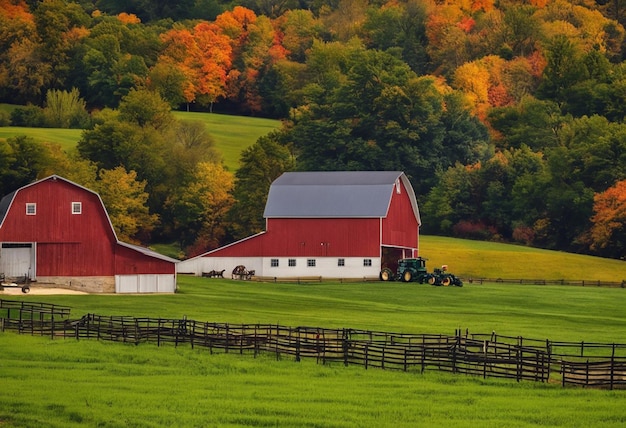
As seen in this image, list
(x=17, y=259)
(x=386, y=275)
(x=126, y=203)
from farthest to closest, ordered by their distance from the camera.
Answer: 1. (x=126, y=203)
2. (x=386, y=275)
3. (x=17, y=259)

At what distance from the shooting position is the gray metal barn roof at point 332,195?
105 m

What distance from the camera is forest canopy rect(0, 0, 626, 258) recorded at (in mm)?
125938

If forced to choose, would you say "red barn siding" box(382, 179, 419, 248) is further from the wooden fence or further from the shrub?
the shrub

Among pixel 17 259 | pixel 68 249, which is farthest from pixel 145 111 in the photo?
pixel 17 259

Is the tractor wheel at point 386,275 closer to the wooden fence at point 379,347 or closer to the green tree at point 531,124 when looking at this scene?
the wooden fence at point 379,347

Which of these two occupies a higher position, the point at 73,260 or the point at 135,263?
the point at 73,260

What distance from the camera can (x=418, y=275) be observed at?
100688 mm

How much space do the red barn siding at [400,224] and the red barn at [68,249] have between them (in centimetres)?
2146

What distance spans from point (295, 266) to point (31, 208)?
72.5 ft

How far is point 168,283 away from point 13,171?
32.0 m

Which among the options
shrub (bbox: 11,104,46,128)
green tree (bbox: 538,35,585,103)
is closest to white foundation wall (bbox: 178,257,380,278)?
green tree (bbox: 538,35,585,103)

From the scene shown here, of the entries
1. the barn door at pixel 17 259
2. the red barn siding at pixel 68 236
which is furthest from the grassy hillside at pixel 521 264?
the barn door at pixel 17 259

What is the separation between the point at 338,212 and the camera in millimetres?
105000

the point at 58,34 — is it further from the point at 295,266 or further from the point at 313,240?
the point at 295,266
